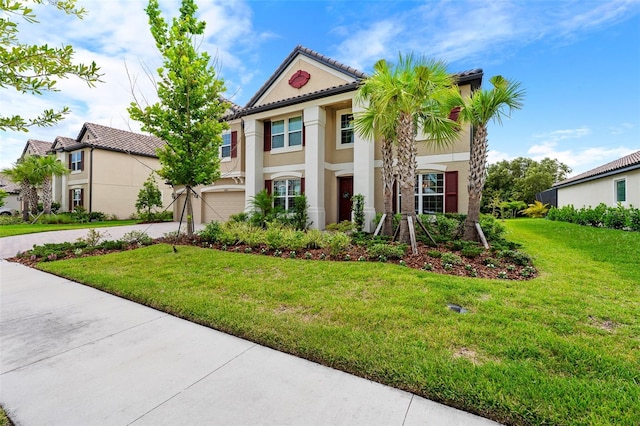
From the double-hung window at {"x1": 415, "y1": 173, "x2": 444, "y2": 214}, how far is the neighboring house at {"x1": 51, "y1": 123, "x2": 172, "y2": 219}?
22523 millimetres

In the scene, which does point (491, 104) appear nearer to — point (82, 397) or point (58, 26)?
point (58, 26)

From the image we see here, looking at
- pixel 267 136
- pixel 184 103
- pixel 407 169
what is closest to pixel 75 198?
pixel 267 136

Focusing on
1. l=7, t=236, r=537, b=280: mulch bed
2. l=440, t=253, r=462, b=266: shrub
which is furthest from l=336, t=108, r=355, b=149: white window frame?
l=440, t=253, r=462, b=266: shrub

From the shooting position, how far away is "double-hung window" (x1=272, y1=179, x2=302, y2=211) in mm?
14518

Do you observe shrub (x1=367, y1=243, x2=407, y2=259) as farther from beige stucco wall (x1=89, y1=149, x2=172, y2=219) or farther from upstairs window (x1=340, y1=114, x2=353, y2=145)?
beige stucco wall (x1=89, y1=149, x2=172, y2=219)

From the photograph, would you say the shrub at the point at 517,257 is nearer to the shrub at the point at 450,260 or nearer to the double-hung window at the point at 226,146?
the shrub at the point at 450,260

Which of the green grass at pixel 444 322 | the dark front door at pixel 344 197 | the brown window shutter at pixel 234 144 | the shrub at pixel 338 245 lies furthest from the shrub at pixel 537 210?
the brown window shutter at pixel 234 144

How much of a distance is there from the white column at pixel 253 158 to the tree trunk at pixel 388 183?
7495 mm

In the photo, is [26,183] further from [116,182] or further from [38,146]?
[38,146]

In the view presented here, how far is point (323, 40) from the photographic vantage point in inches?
523

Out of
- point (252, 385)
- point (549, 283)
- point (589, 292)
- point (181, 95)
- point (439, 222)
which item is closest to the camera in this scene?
point (252, 385)

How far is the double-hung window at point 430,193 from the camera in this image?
11.7 metres

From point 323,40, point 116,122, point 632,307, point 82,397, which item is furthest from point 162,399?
point 323,40

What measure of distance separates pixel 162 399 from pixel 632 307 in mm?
6401
